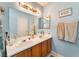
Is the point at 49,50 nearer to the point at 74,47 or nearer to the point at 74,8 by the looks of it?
the point at 74,47

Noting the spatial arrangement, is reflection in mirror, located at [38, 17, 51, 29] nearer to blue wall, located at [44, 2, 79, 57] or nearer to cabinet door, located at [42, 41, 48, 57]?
blue wall, located at [44, 2, 79, 57]

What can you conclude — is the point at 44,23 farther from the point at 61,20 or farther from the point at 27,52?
the point at 27,52

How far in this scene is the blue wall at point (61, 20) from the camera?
63.6 inches

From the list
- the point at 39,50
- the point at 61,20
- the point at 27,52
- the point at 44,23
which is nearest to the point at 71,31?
the point at 61,20

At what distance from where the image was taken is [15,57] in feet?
4.63

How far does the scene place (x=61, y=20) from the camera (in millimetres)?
1679

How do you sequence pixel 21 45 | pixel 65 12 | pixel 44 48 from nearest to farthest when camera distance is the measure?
pixel 21 45, pixel 65 12, pixel 44 48

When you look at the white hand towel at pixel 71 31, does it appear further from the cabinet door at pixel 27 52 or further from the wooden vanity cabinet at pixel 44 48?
the cabinet door at pixel 27 52

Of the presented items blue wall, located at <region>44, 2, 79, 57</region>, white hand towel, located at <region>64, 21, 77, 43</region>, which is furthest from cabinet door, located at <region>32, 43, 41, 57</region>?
white hand towel, located at <region>64, 21, 77, 43</region>

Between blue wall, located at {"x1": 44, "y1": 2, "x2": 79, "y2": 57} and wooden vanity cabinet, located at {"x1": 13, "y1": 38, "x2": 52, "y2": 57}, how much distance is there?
11cm

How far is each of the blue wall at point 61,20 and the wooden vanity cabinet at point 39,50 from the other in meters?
0.11

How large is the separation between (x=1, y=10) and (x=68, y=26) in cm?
110

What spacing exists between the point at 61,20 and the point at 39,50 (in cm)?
65

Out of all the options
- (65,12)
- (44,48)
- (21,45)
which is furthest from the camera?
(44,48)
